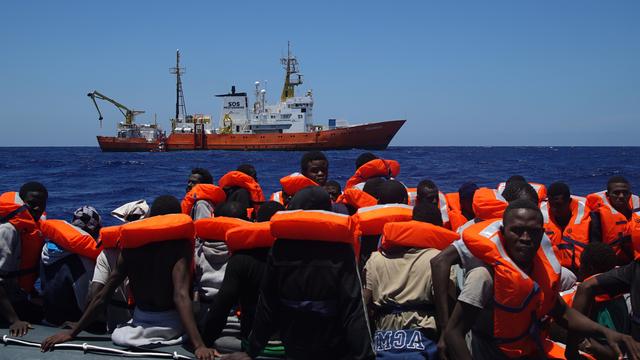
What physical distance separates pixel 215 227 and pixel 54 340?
1526 mm

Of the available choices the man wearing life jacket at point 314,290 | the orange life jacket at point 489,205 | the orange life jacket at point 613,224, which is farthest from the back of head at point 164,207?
the orange life jacket at point 613,224

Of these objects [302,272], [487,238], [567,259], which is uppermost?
[487,238]

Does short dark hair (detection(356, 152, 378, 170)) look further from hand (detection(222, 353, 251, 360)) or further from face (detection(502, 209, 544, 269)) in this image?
face (detection(502, 209, 544, 269))

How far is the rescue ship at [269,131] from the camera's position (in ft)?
205

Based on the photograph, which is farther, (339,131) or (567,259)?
(339,131)

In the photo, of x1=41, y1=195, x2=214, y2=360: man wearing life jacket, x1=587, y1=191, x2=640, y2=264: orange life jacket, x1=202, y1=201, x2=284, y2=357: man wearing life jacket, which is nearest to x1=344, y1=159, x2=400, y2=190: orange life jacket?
x1=587, y1=191, x2=640, y2=264: orange life jacket

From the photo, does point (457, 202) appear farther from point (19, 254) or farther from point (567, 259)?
point (19, 254)

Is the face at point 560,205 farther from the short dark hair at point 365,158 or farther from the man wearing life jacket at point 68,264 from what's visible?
the man wearing life jacket at point 68,264

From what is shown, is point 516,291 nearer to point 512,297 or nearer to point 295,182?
point 512,297

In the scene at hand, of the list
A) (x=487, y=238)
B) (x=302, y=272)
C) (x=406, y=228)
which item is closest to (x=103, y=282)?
(x=302, y=272)

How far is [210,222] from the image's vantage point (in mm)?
4348

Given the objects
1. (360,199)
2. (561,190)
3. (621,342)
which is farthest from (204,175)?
(621,342)

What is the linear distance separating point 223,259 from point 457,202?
3158mm

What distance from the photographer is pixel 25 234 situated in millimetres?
4812
